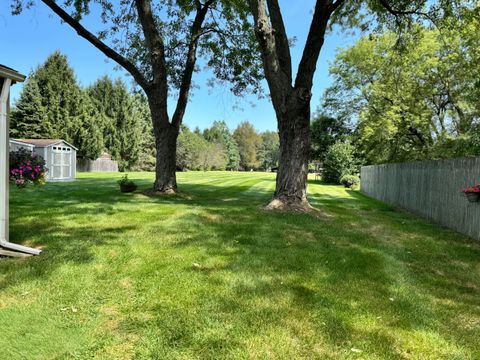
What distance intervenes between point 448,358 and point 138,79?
11.2m

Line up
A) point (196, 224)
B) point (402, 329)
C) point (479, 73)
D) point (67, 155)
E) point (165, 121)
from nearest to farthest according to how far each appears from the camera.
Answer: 1. point (402, 329)
2. point (196, 224)
3. point (165, 121)
4. point (479, 73)
5. point (67, 155)

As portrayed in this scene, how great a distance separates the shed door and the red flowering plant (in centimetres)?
1807

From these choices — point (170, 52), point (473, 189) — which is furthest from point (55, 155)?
point (473, 189)

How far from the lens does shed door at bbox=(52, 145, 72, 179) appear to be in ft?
72.1

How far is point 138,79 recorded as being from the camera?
1179cm

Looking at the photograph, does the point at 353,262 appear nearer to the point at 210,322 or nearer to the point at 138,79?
the point at 210,322

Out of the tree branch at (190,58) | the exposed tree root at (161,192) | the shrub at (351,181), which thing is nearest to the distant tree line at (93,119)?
the tree branch at (190,58)

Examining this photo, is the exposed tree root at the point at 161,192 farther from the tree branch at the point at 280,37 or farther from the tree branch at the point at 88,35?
the tree branch at the point at 280,37

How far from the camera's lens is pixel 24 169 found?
5.15m

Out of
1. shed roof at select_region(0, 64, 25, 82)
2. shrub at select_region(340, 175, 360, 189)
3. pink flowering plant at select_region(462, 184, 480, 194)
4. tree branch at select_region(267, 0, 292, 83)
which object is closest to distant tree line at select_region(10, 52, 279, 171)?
tree branch at select_region(267, 0, 292, 83)

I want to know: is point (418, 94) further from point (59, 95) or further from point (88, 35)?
point (59, 95)

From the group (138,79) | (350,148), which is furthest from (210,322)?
(350,148)

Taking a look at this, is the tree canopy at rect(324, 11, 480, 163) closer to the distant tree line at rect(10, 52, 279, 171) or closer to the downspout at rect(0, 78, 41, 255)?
the distant tree line at rect(10, 52, 279, 171)

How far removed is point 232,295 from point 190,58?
12.1m
